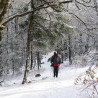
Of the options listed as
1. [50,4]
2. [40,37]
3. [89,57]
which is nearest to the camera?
[89,57]

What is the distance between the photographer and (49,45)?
1862 centimetres

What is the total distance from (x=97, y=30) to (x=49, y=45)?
5.25 meters

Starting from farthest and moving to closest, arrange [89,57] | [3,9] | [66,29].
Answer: [66,29] < [3,9] < [89,57]

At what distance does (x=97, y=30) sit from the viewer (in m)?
14.0

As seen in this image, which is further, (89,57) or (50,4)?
(50,4)

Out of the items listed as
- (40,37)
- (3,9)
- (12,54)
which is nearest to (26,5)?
(40,37)

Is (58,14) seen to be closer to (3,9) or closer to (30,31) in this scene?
(30,31)

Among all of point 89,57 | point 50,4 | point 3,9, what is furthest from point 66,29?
point 89,57

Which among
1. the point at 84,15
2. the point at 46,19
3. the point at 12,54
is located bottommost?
the point at 12,54

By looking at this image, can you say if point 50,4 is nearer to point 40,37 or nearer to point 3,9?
point 3,9

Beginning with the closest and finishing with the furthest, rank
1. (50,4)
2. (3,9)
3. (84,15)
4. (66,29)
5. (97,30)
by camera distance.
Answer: (3,9) → (50,4) → (97,30) → (66,29) → (84,15)

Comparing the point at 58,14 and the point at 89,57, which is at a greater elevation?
the point at 58,14

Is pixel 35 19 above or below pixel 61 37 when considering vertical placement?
above

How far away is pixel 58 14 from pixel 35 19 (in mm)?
1560
